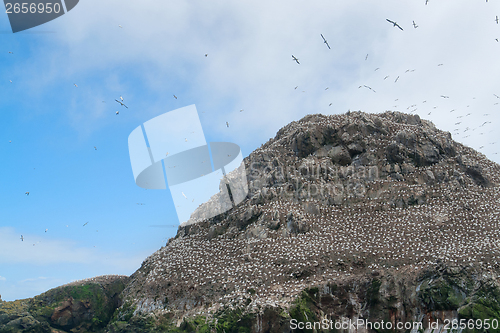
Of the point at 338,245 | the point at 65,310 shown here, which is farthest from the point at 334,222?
the point at 65,310

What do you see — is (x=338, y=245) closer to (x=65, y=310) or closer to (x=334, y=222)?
(x=334, y=222)

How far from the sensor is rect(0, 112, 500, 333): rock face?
91.4ft

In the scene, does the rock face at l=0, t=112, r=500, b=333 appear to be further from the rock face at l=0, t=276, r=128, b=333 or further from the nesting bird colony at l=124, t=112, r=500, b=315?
the rock face at l=0, t=276, r=128, b=333

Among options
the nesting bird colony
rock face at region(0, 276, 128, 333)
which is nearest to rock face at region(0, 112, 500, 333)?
the nesting bird colony

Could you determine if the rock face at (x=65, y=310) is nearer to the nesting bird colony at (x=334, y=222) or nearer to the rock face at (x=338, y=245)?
the rock face at (x=338, y=245)

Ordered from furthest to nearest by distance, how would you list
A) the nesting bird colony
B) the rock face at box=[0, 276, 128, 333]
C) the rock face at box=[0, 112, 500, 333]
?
the rock face at box=[0, 276, 128, 333] → the nesting bird colony → the rock face at box=[0, 112, 500, 333]

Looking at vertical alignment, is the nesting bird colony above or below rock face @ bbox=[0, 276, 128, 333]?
above

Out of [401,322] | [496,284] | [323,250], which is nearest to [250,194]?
[323,250]

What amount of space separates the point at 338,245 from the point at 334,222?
4086 mm

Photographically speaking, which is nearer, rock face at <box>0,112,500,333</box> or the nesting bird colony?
rock face at <box>0,112,500,333</box>

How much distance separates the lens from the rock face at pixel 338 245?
91.4 ft

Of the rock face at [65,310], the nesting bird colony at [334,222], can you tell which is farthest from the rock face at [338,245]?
the rock face at [65,310]

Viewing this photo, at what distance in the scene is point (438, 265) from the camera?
27.9m

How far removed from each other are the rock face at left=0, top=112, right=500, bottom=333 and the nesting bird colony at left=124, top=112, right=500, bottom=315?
148 millimetres
